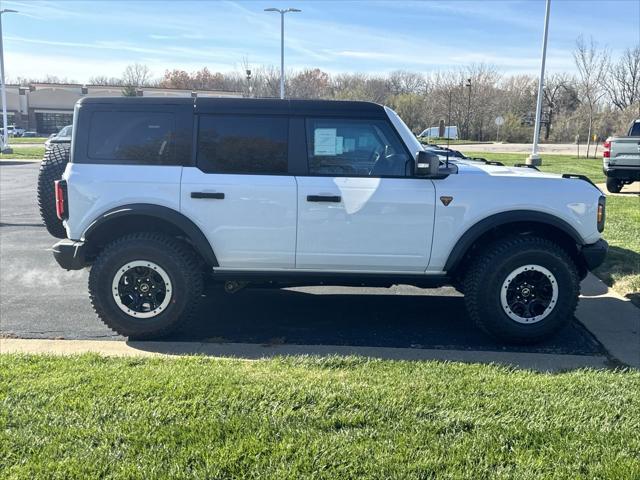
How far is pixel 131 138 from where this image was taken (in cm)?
472

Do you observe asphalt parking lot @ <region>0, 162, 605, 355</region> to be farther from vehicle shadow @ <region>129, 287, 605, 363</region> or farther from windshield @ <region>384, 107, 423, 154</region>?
windshield @ <region>384, 107, 423, 154</region>

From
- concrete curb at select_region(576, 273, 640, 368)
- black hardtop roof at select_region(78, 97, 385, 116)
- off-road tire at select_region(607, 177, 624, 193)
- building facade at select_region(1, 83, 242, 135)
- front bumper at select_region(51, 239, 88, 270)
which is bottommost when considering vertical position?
concrete curb at select_region(576, 273, 640, 368)

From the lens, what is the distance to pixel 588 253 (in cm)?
472

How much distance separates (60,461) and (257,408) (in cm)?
105

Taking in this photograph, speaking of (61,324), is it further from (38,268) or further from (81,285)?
(38,268)

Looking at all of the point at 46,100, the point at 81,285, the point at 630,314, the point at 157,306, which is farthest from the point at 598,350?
the point at 46,100

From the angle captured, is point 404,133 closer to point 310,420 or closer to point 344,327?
point 344,327

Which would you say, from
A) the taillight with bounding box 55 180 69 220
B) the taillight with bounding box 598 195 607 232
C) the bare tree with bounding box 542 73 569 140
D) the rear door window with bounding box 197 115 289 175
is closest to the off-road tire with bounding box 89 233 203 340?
the taillight with bounding box 55 180 69 220

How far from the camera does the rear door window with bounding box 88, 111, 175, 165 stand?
4.71 m

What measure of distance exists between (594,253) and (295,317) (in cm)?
263

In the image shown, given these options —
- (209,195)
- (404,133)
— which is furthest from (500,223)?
(209,195)

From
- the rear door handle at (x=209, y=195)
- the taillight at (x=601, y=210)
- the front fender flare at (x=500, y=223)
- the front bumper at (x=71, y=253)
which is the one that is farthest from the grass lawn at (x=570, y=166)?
the front bumper at (x=71, y=253)

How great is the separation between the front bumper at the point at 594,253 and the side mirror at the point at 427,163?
4.63 ft

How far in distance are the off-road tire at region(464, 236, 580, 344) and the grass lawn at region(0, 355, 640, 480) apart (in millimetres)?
632
